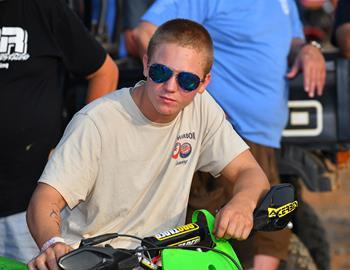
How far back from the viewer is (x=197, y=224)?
3406 mm

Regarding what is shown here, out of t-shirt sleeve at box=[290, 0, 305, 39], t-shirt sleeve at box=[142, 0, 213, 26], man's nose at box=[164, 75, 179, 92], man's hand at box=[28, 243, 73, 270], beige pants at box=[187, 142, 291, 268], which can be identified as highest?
man's nose at box=[164, 75, 179, 92]

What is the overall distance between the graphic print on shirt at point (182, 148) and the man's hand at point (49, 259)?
0.92 metres

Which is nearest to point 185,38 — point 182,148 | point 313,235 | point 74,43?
point 182,148

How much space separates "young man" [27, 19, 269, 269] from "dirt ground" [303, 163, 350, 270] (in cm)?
373

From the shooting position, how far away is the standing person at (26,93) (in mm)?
4555

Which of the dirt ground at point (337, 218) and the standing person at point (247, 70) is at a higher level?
the standing person at point (247, 70)

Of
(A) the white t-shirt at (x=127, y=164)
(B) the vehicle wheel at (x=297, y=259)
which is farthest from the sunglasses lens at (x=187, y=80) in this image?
(B) the vehicle wheel at (x=297, y=259)

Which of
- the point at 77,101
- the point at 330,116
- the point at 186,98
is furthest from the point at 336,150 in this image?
the point at 186,98

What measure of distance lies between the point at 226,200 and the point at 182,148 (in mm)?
1445

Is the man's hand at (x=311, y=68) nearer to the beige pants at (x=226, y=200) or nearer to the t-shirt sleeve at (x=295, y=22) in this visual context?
the t-shirt sleeve at (x=295, y=22)

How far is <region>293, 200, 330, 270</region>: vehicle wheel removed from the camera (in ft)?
20.3

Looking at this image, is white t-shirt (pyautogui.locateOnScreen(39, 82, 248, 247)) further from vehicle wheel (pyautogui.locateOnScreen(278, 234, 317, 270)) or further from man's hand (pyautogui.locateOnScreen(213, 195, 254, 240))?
vehicle wheel (pyautogui.locateOnScreen(278, 234, 317, 270))

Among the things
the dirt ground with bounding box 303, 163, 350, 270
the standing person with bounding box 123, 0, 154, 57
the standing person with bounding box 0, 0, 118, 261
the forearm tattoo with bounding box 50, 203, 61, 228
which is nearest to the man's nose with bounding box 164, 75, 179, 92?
the forearm tattoo with bounding box 50, 203, 61, 228

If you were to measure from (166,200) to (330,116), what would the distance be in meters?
2.04
